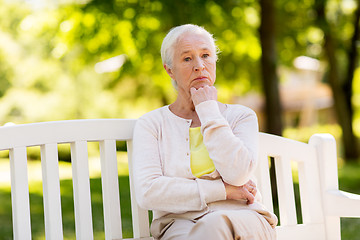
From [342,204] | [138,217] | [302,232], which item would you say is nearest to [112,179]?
[138,217]

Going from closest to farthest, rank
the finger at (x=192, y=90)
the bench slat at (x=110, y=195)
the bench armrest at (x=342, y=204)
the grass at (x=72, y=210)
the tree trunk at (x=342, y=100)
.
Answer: the finger at (x=192, y=90) → the bench slat at (x=110, y=195) → the bench armrest at (x=342, y=204) → the grass at (x=72, y=210) → the tree trunk at (x=342, y=100)

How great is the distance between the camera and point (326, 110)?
34.7 meters

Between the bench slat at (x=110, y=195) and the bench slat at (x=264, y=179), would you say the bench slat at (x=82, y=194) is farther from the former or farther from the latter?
the bench slat at (x=264, y=179)

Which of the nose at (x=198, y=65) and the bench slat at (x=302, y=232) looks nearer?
the nose at (x=198, y=65)

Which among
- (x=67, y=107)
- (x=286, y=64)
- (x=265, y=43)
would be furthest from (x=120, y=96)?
(x=265, y=43)

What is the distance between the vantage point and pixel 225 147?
2619mm

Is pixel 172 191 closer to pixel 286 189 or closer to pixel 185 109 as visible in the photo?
pixel 185 109

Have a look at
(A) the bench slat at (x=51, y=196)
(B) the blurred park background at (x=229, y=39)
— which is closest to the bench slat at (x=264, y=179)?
(A) the bench slat at (x=51, y=196)

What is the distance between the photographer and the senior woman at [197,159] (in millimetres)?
2613

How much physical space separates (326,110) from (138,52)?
27657 millimetres

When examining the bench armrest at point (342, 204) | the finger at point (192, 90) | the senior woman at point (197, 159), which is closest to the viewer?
the senior woman at point (197, 159)

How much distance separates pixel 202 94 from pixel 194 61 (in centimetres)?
20

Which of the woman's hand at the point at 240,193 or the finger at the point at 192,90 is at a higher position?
the finger at the point at 192,90

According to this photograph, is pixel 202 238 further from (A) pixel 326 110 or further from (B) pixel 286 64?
(A) pixel 326 110
